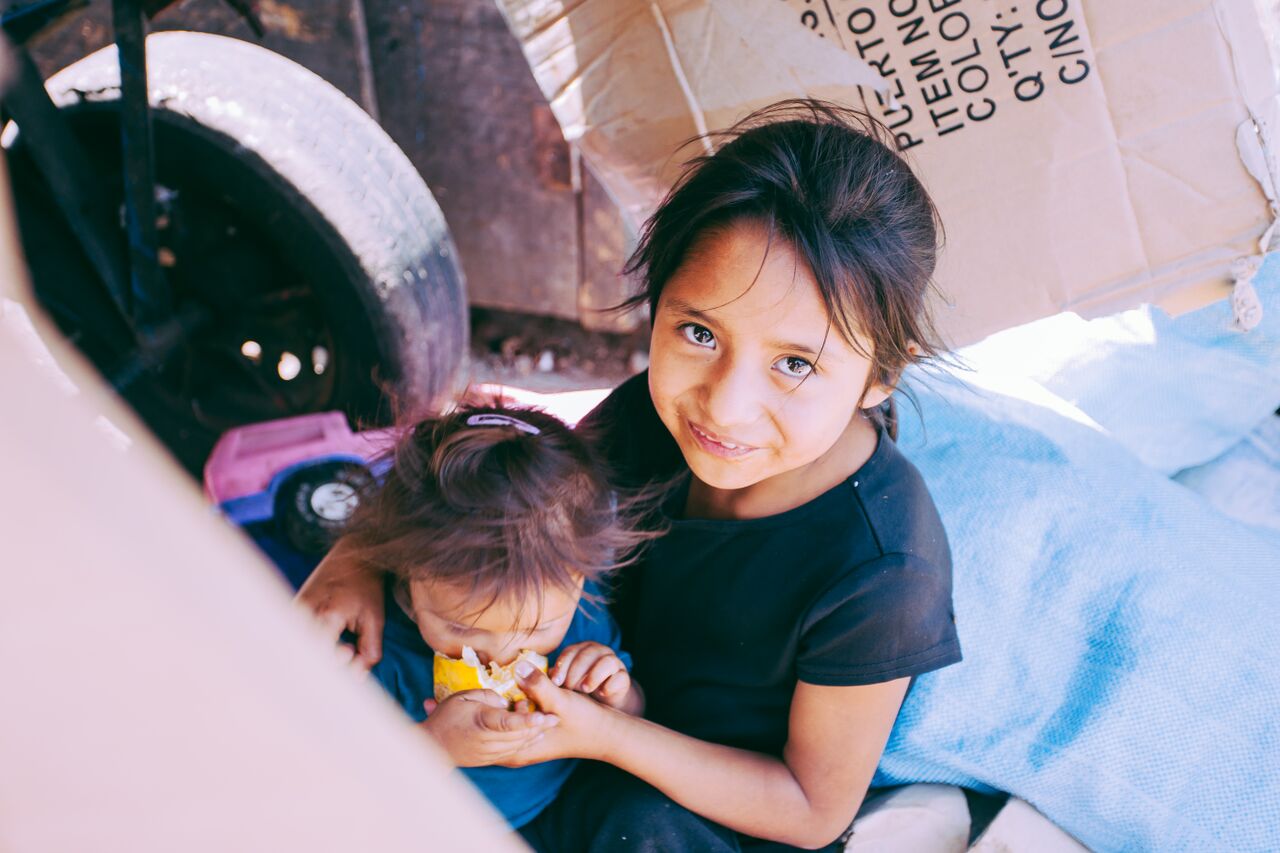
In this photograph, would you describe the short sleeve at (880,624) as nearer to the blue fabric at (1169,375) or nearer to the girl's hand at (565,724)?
the girl's hand at (565,724)

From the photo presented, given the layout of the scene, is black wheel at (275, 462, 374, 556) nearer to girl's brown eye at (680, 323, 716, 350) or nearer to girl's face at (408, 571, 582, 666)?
girl's face at (408, 571, 582, 666)

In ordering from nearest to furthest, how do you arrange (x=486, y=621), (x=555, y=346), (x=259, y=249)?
1. (x=486, y=621)
2. (x=259, y=249)
3. (x=555, y=346)

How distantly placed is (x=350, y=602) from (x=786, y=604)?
53cm

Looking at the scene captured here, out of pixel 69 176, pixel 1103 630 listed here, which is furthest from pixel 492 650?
pixel 69 176

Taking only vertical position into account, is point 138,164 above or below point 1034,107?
above

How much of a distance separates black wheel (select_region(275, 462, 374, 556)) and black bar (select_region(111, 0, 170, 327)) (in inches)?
14.8

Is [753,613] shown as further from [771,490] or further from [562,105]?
[562,105]

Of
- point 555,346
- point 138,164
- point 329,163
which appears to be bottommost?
point 555,346

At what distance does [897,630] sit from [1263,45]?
0.80 metres

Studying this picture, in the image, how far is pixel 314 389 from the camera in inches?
73.2

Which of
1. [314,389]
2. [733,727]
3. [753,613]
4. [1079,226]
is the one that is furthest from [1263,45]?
[314,389]

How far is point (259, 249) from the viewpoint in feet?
5.86

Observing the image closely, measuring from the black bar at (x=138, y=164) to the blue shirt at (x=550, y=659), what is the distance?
0.83m

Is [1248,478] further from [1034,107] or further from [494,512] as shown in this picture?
[494,512]
